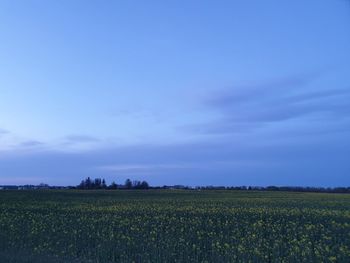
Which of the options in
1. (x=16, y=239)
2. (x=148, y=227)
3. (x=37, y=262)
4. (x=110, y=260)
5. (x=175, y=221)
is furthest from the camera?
(x=175, y=221)

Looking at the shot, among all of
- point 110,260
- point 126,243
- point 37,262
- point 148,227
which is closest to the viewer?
point 37,262

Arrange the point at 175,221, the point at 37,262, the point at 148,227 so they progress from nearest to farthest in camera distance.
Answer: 1. the point at 37,262
2. the point at 148,227
3. the point at 175,221

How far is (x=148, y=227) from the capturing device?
19.2m

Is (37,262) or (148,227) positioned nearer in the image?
(37,262)

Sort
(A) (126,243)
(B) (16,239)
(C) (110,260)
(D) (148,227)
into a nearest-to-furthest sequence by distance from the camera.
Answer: (C) (110,260)
(A) (126,243)
(B) (16,239)
(D) (148,227)

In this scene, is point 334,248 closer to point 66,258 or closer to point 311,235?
point 311,235

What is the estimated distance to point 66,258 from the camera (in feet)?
45.7

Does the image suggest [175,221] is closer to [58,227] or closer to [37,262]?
[58,227]

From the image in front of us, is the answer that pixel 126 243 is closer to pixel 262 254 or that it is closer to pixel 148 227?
pixel 148 227

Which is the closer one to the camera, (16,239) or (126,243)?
(126,243)

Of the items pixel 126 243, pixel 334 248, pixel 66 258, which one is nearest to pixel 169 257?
pixel 126 243

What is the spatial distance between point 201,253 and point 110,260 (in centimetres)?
310

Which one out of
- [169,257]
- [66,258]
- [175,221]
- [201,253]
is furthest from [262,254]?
[175,221]

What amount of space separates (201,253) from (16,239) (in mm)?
8269
